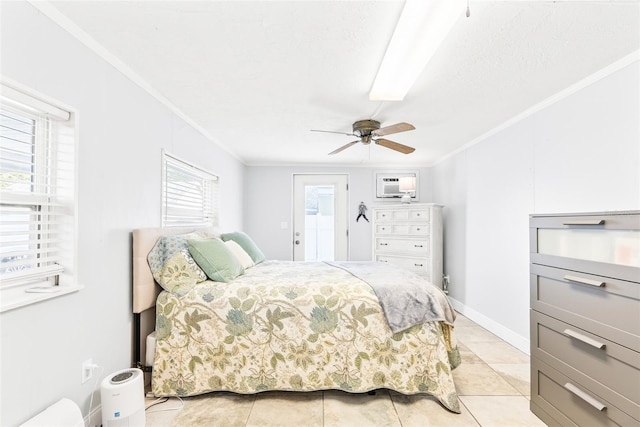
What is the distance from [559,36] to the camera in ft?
5.30

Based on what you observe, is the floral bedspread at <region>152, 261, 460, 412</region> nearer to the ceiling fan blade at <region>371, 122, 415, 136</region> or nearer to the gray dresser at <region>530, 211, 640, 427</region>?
the gray dresser at <region>530, 211, 640, 427</region>

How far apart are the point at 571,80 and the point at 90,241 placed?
334 cm

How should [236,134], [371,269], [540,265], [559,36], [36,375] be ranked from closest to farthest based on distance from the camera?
[36,375] < [559,36] < [540,265] < [371,269] < [236,134]

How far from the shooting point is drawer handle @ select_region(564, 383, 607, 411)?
4.53 ft

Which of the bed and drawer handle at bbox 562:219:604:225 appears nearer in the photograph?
drawer handle at bbox 562:219:604:225

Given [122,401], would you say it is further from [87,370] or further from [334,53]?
A: [334,53]

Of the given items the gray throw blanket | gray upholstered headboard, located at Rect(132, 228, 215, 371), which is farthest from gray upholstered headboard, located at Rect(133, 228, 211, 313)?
the gray throw blanket

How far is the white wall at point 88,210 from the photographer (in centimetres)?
129

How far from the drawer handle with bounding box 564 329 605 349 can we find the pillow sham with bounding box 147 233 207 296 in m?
2.29

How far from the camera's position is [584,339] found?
4.76ft

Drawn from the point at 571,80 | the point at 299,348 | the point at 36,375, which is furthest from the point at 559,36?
the point at 36,375

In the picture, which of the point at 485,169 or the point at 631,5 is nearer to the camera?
the point at 631,5

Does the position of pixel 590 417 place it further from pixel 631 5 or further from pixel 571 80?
pixel 571 80

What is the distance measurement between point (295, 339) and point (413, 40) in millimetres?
1966
